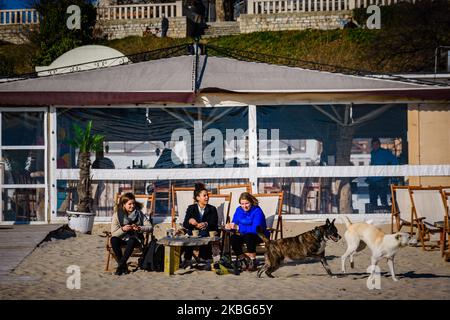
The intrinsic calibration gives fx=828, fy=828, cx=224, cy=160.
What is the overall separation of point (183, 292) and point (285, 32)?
26.0m

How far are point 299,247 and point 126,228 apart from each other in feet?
6.81

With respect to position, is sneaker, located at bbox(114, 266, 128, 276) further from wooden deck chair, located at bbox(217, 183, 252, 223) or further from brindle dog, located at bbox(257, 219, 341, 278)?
wooden deck chair, located at bbox(217, 183, 252, 223)

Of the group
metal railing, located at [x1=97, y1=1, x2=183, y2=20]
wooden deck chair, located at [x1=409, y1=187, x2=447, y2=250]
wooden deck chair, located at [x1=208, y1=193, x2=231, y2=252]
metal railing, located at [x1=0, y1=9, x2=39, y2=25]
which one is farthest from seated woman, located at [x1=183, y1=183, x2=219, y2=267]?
metal railing, located at [x1=0, y1=9, x2=39, y2=25]

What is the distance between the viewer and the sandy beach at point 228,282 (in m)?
8.28

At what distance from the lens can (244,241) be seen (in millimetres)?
10078

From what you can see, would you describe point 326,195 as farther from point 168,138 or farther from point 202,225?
point 202,225

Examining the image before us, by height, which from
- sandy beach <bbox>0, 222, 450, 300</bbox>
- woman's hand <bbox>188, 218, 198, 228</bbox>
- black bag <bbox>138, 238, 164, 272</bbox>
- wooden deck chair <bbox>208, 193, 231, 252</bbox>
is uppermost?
wooden deck chair <bbox>208, 193, 231, 252</bbox>

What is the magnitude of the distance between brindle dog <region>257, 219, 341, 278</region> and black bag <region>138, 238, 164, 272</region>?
4.16 feet

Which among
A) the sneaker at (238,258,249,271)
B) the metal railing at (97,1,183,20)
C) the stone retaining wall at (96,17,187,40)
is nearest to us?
the sneaker at (238,258,249,271)

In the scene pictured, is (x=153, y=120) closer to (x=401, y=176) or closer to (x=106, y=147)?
(x=106, y=147)

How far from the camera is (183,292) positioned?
334 inches

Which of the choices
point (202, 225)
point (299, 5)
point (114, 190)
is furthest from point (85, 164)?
point (299, 5)

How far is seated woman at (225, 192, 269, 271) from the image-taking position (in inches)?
394
